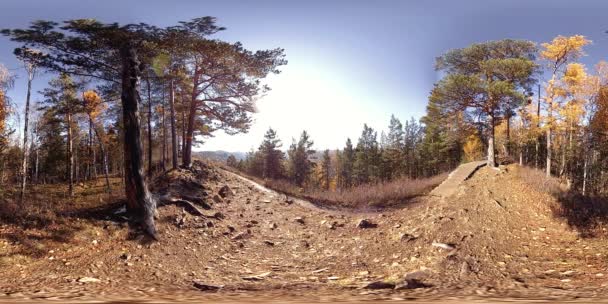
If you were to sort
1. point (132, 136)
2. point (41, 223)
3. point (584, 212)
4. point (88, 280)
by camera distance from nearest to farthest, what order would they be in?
point (88, 280), point (41, 223), point (132, 136), point (584, 212)

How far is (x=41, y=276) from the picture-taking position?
731 centimetres

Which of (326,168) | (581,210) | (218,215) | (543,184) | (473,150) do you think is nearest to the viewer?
(581,210)

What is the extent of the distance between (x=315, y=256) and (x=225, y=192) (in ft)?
26.2

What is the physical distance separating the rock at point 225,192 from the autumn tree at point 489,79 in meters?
14.3

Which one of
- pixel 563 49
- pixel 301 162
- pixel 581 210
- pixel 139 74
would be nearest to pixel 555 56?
pixel 563 49

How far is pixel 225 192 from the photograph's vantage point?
16.9m

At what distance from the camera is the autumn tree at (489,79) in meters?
20.8

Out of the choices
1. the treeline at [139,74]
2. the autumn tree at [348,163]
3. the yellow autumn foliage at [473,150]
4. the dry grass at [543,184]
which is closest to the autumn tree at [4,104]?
the treeline at [139,74]

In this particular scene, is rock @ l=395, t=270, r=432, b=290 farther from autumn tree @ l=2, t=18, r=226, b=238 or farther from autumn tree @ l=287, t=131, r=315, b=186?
autumn tree @ l=287, t=131, r=315, b=186

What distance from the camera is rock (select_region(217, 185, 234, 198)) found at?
54.2ft

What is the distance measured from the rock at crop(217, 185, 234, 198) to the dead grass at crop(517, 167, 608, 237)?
12970 mm

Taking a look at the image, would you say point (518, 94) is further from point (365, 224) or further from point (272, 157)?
point (272, 157)

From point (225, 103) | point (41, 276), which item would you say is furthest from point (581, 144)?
point (41, 276)

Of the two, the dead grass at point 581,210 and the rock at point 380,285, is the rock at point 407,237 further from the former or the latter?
the dead grass at point 581,210
